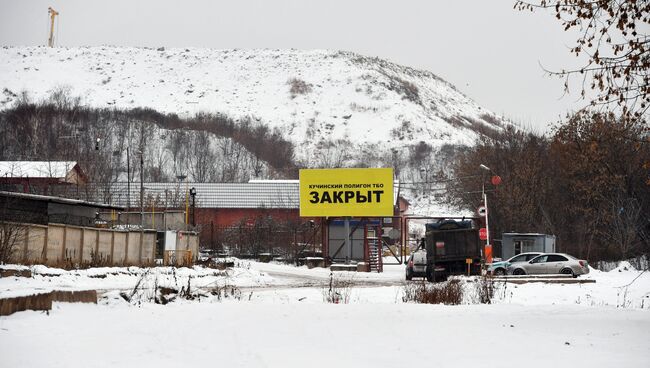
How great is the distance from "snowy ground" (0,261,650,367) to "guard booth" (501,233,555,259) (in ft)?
97.4

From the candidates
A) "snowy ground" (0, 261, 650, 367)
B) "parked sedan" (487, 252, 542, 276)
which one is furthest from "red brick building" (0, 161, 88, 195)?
"snowy ground" (0, 261, 650, 367)

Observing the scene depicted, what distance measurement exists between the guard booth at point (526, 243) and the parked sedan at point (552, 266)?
8.63 m

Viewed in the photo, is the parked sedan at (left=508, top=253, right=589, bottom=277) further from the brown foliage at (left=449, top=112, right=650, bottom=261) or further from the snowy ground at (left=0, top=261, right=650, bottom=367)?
the snowy ground at (left=0, top=261, right=650, bottom=367)

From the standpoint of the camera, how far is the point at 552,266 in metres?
36.3

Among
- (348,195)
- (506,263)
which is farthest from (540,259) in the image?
(348,195)

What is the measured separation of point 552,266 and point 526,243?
10.3 m

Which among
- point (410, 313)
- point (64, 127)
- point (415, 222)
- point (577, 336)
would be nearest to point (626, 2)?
point (577, 336)

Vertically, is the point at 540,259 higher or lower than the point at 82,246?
lower

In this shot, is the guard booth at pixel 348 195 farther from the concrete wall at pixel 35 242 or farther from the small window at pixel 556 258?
the concrete wall at pixel 35 242

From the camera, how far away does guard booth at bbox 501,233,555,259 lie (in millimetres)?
45312

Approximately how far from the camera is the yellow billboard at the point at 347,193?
168 feet

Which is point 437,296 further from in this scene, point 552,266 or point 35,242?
point 35,242

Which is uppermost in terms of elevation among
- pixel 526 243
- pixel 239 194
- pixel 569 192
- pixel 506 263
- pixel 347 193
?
pixel 239 194

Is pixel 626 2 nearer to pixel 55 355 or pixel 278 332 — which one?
pixel 278 332
